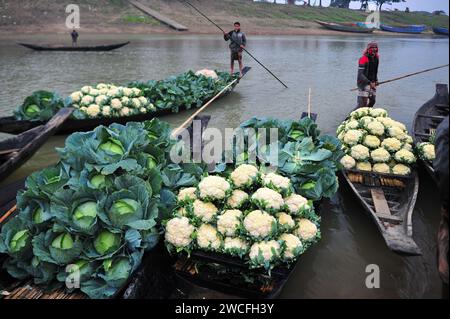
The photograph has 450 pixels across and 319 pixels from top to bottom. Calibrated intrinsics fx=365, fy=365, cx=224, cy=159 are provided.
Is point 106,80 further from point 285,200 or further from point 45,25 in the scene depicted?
point 45,25

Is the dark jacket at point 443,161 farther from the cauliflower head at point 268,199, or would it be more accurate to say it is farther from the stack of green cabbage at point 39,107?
the stack of green cabbage at point 39,107

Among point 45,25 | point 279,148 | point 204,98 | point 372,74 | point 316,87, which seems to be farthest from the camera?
point 45,25

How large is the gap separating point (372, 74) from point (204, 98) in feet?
13.5

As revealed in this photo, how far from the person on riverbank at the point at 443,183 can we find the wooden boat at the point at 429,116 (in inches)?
167

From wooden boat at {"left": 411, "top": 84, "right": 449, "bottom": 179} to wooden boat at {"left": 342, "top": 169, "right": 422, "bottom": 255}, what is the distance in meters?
1.35

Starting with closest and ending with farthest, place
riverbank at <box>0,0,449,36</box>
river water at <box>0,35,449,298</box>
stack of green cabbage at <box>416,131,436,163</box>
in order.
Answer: river water at <box>0,35,449,298</box> → stack of green cabbage at <box>416,131,436,163</box> → riverbank at <box>0,0,449,36</box>

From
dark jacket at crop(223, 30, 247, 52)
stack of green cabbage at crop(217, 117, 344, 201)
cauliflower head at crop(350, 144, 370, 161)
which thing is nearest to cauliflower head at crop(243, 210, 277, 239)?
stack of green cabbage at crop(217, 117, 344, 201)

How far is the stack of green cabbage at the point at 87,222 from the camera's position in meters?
2.84

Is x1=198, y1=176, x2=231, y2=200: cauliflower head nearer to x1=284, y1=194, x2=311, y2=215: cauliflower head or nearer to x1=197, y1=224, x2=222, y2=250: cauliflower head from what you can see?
x1=197, y1=224, x2=222, y2=250: cauliflower head

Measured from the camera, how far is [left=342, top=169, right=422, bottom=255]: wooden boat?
3.25 meters

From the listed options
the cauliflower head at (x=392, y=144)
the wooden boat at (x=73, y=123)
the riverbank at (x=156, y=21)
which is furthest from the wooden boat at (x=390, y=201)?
the riverbank at (x=156, y=21)

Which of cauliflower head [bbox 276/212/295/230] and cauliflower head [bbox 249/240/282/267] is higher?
cauliflower head [bbox 276/212/295/230]

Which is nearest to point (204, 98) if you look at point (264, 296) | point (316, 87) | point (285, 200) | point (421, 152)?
point (316, 87)

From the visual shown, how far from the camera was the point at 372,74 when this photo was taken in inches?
319
